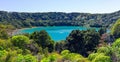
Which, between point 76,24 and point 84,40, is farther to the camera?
point 76,24

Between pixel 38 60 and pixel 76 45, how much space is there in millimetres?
20804

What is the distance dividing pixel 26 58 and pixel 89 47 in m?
22.9

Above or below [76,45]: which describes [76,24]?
below

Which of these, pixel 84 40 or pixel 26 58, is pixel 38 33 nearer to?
pixel 84 40

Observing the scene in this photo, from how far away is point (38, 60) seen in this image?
114 feet

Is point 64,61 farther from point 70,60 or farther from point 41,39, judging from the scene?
point 41,39

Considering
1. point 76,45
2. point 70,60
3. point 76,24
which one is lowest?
point 76,24

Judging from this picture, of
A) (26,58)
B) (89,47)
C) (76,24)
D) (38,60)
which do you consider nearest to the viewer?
(26,58)

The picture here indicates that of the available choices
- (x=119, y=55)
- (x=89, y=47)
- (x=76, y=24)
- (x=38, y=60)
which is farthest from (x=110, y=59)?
(x=76, y=24)

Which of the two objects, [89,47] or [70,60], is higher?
[70,60]

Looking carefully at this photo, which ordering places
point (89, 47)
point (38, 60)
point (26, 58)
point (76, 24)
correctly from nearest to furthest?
point (26, 58) < point (38, 60) < point (89, 47) < point (76, 24)

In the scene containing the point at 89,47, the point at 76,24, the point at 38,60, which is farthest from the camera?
the point at 76,24

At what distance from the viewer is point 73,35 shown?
5631cm

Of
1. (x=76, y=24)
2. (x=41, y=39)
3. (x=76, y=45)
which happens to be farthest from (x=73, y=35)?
(x=76, y=24)
